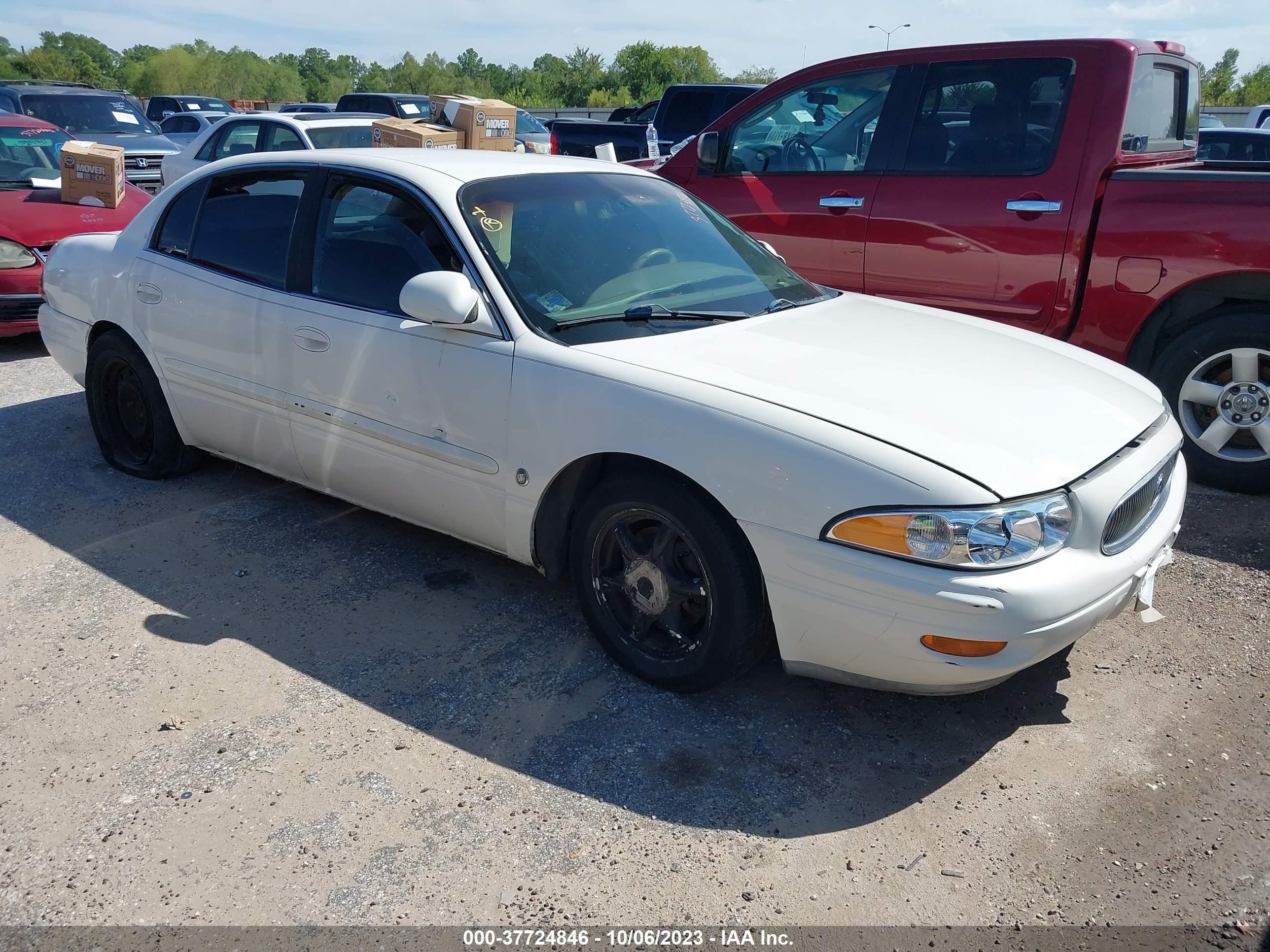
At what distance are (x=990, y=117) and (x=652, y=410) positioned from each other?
347 cm

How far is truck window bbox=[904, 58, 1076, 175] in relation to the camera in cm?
533

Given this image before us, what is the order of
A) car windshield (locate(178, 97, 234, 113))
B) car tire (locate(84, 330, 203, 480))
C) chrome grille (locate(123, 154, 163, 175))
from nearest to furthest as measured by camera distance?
car tire (locate(84, 330, 203, 480)) < chrome grille (locate(123, 154, 163, 175)) < car windshield (locate(178, 97, 234, 113))

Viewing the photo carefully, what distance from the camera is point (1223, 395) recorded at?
4.90 meters

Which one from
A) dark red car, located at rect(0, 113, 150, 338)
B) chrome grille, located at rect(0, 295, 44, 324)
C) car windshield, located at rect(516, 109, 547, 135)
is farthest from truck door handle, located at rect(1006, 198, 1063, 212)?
car windshield, located at rect(516, 109, 547, 135)

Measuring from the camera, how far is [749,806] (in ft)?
9.38

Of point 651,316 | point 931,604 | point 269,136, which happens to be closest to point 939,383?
point 931,604

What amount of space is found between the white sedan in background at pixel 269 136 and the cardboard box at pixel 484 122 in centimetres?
237

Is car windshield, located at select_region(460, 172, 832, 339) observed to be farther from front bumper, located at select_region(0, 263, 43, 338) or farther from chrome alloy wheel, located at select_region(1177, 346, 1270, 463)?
front bumper, located at select_region(0, 263, 43, 338)

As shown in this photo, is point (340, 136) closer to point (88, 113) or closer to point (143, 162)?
point (143, 162)

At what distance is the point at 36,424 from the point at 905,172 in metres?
5.17

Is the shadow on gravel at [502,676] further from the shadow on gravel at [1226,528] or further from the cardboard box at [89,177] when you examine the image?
the cardboard box at [89,177]

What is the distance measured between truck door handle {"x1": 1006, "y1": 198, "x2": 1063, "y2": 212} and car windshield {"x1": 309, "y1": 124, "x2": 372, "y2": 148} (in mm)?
7300

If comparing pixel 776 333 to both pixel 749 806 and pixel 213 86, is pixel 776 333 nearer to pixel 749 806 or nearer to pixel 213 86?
pixel 749 806

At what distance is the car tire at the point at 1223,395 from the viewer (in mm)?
4801
